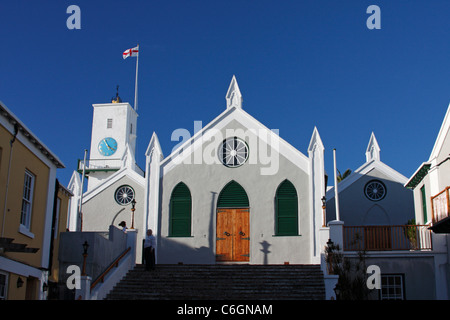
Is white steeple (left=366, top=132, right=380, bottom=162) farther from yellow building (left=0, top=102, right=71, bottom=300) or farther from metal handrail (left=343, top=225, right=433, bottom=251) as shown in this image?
yellow building (left=0, top=102, right=71, bottom=300)

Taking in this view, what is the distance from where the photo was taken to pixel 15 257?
1642 centimetres

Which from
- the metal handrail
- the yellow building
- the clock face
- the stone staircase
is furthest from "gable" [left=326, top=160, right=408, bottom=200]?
the clock face

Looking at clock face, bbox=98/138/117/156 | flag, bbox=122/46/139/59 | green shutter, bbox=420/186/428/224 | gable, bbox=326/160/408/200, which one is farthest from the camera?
clock face, bbox=98/138/117/156

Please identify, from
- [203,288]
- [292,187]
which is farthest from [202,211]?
[203,288]

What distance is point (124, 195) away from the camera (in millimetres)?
28453

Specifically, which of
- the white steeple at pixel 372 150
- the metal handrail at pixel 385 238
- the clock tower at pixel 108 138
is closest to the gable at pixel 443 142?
the metal handrail at pixel 385 238

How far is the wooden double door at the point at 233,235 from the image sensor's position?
79.5 ft

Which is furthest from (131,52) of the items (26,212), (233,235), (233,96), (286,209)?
(26,212)

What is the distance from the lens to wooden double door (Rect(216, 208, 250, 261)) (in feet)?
79.5

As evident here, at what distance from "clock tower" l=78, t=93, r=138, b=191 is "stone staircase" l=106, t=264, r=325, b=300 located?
77.6 ft

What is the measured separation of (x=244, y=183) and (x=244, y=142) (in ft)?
5.96

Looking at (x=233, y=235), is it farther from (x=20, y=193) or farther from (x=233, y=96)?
(x=20, y=193)
